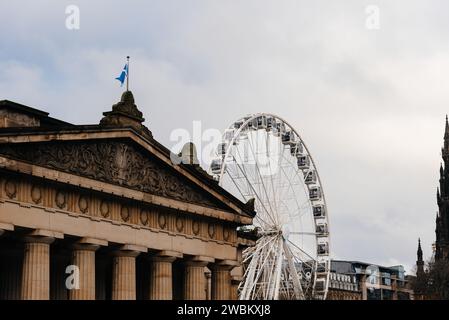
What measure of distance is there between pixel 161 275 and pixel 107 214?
6.68 m

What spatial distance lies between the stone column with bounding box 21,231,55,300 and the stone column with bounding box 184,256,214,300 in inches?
542

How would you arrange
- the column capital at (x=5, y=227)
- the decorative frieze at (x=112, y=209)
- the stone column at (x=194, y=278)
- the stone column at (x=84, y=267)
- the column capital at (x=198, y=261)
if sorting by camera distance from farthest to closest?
the stone column at (x=194, y=278)
the column capital at (x=198, y=261)
the stone column at (x=84, y=267)
the decorative frieze at (x=112, y=209)
the column capital at (x=5, y=227)

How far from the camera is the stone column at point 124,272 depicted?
59406mm

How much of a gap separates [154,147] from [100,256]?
24.7 feet

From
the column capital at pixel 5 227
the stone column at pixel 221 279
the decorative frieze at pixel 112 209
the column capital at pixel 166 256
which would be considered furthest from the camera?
the stone column at pixel 221 279

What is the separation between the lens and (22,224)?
52062 mm

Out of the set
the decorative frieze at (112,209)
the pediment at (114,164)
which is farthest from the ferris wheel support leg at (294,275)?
the pediment at (114,164)

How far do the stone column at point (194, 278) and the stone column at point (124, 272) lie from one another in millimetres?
6083

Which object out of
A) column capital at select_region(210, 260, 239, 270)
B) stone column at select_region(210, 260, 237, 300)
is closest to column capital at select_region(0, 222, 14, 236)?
column capital at select_region(210, 260, 239, 270)

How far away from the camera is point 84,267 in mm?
56719

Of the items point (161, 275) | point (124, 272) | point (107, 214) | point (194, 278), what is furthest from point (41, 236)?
point (194, 278)

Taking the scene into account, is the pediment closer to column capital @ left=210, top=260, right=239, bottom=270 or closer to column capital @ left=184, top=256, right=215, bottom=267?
column capital @ left=184, top=256, right=215, bottom=267

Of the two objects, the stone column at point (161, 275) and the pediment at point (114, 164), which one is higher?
the pediment at point (114, 164)

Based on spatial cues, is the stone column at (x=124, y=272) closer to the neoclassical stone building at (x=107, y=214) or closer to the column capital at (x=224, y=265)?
the neoclassical stone building at (x=107, y=214)
